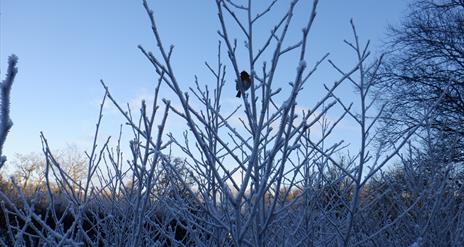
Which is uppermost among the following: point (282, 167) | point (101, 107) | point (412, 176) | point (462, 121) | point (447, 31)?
point (447, 31)

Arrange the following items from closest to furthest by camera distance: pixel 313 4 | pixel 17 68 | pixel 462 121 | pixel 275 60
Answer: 1. pixel 17 68
2. pixel 313 4
3. pixel 275 60
4. pixel 462 121

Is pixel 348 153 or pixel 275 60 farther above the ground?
pixel 348 153

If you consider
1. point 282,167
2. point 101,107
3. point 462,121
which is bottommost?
point 282,167

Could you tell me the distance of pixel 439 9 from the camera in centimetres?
1470

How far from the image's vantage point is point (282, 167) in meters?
1.24

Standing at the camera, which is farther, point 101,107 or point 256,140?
point 101,107

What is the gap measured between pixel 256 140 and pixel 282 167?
10 cm

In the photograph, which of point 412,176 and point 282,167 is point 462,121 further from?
point 282,167

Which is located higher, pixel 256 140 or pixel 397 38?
pixel 397 38

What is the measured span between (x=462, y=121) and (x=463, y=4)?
12.6ft

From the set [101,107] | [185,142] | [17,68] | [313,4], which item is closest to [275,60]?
[313,4]

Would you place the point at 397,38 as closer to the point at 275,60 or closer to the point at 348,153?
the point at 348,153

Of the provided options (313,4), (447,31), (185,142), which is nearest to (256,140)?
(313,4)

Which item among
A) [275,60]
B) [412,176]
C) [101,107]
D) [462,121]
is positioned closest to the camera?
[275,60]
